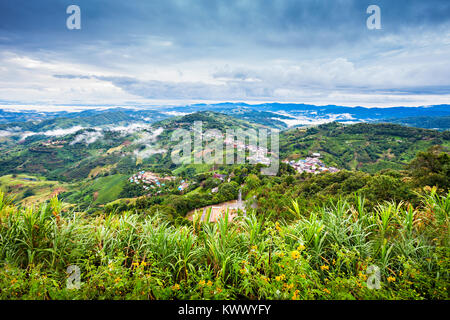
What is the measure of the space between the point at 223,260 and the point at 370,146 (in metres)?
149

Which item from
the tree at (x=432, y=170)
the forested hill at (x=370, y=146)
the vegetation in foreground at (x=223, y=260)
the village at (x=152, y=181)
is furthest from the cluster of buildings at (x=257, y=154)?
the vegetation in foreground at (x=223, y=260)

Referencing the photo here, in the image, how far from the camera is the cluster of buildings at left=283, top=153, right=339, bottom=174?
75575mm

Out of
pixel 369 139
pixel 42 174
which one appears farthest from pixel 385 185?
pixel 42 174

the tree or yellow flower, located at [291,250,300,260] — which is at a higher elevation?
yellow flower, located at [291,250,300,260]

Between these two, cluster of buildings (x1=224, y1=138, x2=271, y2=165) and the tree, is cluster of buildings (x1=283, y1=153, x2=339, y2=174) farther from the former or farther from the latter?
the tree

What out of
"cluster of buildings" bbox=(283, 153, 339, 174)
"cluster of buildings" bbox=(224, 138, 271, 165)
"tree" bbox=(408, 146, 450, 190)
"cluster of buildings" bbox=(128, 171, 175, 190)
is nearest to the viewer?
"tree" bbox=(408, 146, 450, 190)

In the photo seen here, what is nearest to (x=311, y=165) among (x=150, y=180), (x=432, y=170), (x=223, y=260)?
(x=432, y=170)

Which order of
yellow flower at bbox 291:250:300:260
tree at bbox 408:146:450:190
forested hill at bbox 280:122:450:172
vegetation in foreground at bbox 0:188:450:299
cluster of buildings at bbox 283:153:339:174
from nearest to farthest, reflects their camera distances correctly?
vegetation in foreground at bbox 0:188:450:299 → yellow flower at bbox 291:250:300:260 → tree at bbox 408:146:450:190 → cluster of buildings at bbox 283:153:339:174 → forested hill at bbox 280:122:450:172

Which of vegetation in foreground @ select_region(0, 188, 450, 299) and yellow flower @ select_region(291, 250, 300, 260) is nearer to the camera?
vegetation in foreground @ select_region(0, 188, 450, 299)

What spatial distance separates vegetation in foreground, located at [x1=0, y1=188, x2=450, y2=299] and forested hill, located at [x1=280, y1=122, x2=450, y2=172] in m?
105

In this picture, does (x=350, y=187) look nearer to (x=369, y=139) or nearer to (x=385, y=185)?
(x=385, y=185)

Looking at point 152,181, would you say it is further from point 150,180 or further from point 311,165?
point 311,165

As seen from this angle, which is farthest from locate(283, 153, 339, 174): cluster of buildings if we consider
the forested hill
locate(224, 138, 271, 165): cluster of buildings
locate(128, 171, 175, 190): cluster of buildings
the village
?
locate(128, 171, 175, 190): cluster of buildings

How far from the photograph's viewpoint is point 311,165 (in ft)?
282
